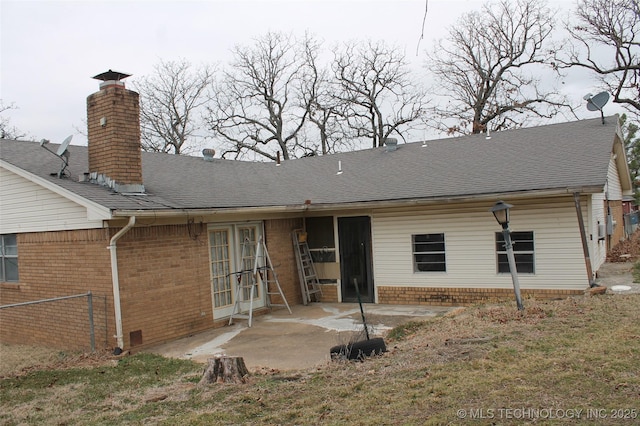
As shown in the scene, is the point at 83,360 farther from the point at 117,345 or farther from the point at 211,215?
the point at 211,215

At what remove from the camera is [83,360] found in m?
8.98

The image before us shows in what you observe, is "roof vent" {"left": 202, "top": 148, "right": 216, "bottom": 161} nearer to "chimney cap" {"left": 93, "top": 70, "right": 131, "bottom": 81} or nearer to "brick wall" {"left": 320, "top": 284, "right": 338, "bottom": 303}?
"brick wall" {"left": 320, "top": 284, "right": 338, "bottom": 303}

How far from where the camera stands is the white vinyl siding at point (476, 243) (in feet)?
37.3

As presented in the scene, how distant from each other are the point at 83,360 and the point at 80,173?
12.3 ft

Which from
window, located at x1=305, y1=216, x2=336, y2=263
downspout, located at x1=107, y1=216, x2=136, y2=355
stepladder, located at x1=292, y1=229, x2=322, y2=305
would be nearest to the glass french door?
stepladder, located at x1=292, y1=229, x2=322, y2=305

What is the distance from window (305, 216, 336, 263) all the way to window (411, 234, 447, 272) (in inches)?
90.5

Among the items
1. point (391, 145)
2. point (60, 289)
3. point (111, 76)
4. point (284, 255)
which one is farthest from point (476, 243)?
point (60, 289)

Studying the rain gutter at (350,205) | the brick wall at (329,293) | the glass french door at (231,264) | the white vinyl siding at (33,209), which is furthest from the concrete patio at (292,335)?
the white vinyl siding at (33,209)

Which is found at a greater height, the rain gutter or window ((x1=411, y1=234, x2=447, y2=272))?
the rain gutter

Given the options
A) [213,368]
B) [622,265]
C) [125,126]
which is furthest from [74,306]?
[622,265]

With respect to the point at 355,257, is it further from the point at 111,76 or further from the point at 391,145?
the point at 111,76

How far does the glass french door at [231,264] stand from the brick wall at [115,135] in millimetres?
2393

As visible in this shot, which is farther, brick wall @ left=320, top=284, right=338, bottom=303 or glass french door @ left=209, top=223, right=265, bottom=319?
brick wall @ left=320, top=284, right=338, bottom=303

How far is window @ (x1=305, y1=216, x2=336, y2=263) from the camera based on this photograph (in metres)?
14.3
